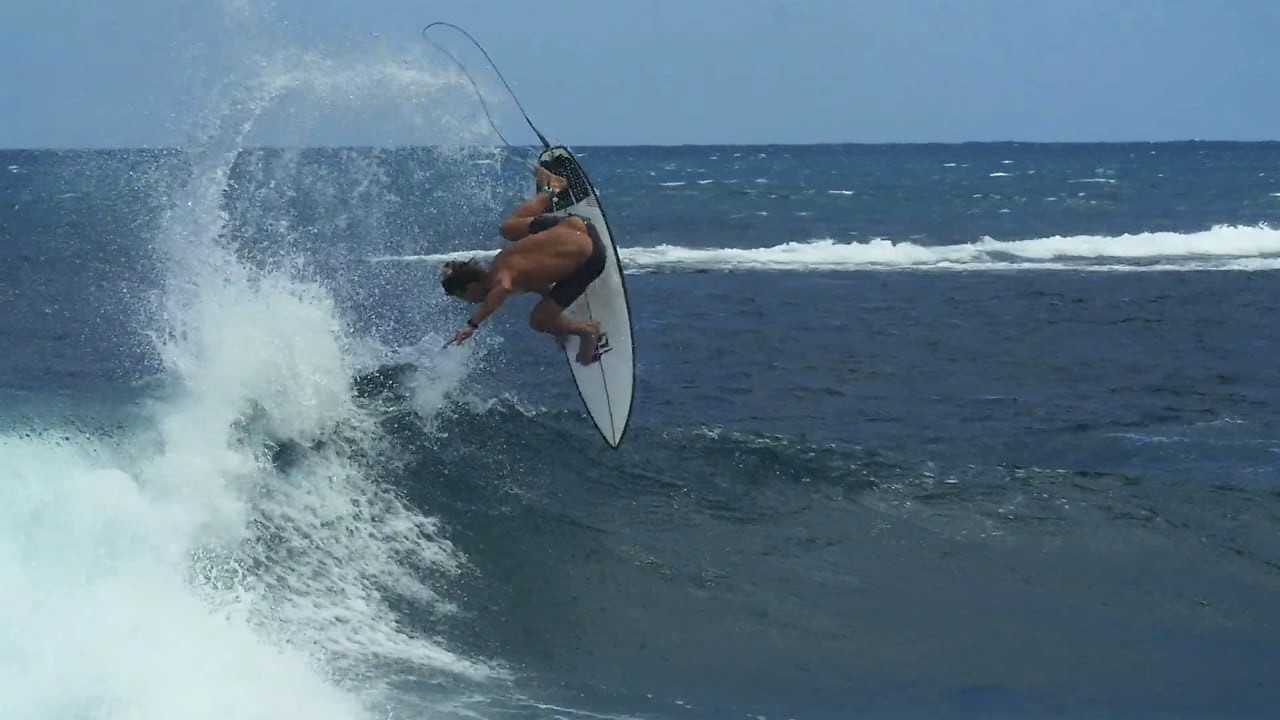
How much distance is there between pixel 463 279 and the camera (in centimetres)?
939

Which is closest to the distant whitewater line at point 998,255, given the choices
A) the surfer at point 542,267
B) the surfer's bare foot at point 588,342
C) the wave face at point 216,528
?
the wave face at point 216,528

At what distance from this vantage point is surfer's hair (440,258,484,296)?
30.7 ft

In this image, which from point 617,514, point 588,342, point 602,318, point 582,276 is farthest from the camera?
point 617,514

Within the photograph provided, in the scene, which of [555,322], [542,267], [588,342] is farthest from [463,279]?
[588,342]

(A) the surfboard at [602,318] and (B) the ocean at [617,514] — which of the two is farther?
(A) the surfboard at [602,318]

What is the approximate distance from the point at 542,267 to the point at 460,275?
0.56m

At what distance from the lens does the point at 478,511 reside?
11414 millimetres

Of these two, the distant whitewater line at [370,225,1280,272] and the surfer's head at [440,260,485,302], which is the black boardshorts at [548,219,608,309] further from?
the distant whitewater line at [370,225,1280,272]

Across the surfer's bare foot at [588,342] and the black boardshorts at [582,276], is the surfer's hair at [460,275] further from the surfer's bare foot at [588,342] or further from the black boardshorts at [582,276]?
the surfer's bare foot at [588,342]

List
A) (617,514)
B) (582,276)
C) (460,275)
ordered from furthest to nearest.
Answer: (617,514) < (582,276) < (460,275)

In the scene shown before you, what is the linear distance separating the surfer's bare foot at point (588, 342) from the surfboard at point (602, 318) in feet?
0.20

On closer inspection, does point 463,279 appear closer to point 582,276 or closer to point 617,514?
point 582,276

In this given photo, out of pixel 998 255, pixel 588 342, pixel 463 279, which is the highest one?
pixel 998 255

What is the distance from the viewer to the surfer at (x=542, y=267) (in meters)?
9.34
